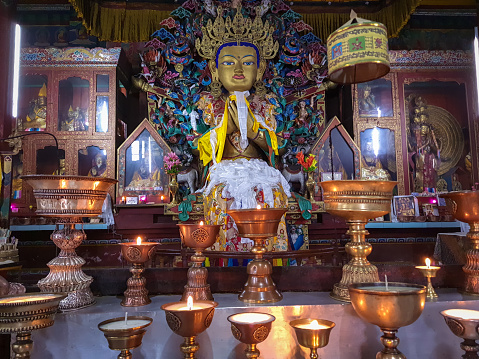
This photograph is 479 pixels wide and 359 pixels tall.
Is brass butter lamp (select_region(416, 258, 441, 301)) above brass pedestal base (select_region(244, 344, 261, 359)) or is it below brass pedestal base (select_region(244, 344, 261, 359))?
above

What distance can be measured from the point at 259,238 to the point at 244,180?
211 cm

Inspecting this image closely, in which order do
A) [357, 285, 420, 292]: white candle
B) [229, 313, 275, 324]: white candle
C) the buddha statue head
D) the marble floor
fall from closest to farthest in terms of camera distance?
[229, 313, 275, 324]: white candle < [357, 285, 420, 292]: white candle < the marble floor < the buddha statue head

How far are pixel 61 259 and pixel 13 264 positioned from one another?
113 centimetres

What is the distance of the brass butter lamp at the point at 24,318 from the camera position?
4.19ft

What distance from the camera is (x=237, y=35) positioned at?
509cm

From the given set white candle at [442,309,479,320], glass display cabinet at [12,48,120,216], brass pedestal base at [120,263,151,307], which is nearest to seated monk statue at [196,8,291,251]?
glass display cabinet at [12,48,120,216]

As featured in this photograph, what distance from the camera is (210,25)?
5.15 m

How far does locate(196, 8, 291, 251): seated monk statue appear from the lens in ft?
12.7

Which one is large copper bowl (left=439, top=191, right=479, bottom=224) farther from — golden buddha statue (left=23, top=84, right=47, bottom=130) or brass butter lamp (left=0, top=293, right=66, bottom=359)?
golden buddha statue (left=23, top=84, right=47, bottom=130)

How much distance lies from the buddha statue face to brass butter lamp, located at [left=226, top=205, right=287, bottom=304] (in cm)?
326

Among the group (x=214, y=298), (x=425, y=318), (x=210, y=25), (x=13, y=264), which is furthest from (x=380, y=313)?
(x=210, y=25)

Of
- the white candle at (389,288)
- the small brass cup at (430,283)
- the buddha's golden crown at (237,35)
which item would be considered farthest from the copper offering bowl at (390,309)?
the buddha's golden crown at (237,35)

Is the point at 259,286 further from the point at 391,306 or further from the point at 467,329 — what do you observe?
the point at 467,329

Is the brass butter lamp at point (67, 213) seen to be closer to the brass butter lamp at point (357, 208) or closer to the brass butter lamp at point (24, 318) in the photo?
the brass butter lamp at point (24, 318)
